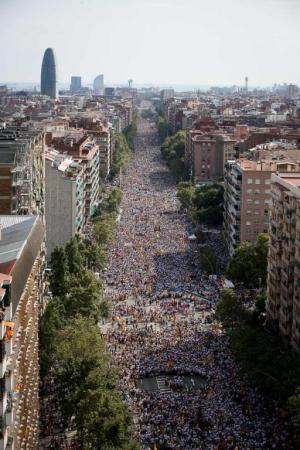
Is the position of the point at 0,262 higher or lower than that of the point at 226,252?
higher

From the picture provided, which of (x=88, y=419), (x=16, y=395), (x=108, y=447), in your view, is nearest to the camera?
(x=16, y=395)

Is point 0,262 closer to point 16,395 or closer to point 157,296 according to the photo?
point 16,395

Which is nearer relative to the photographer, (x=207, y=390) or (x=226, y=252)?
(x=207, y=390)

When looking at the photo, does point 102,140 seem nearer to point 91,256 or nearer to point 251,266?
point 91,256

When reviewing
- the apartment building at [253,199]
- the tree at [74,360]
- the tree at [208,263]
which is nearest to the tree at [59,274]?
the tree at [74,360]

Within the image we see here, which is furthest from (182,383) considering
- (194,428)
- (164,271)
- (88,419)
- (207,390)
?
(164,271)

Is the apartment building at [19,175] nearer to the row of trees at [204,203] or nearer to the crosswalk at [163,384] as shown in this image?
the crosswalk at [163,384]
